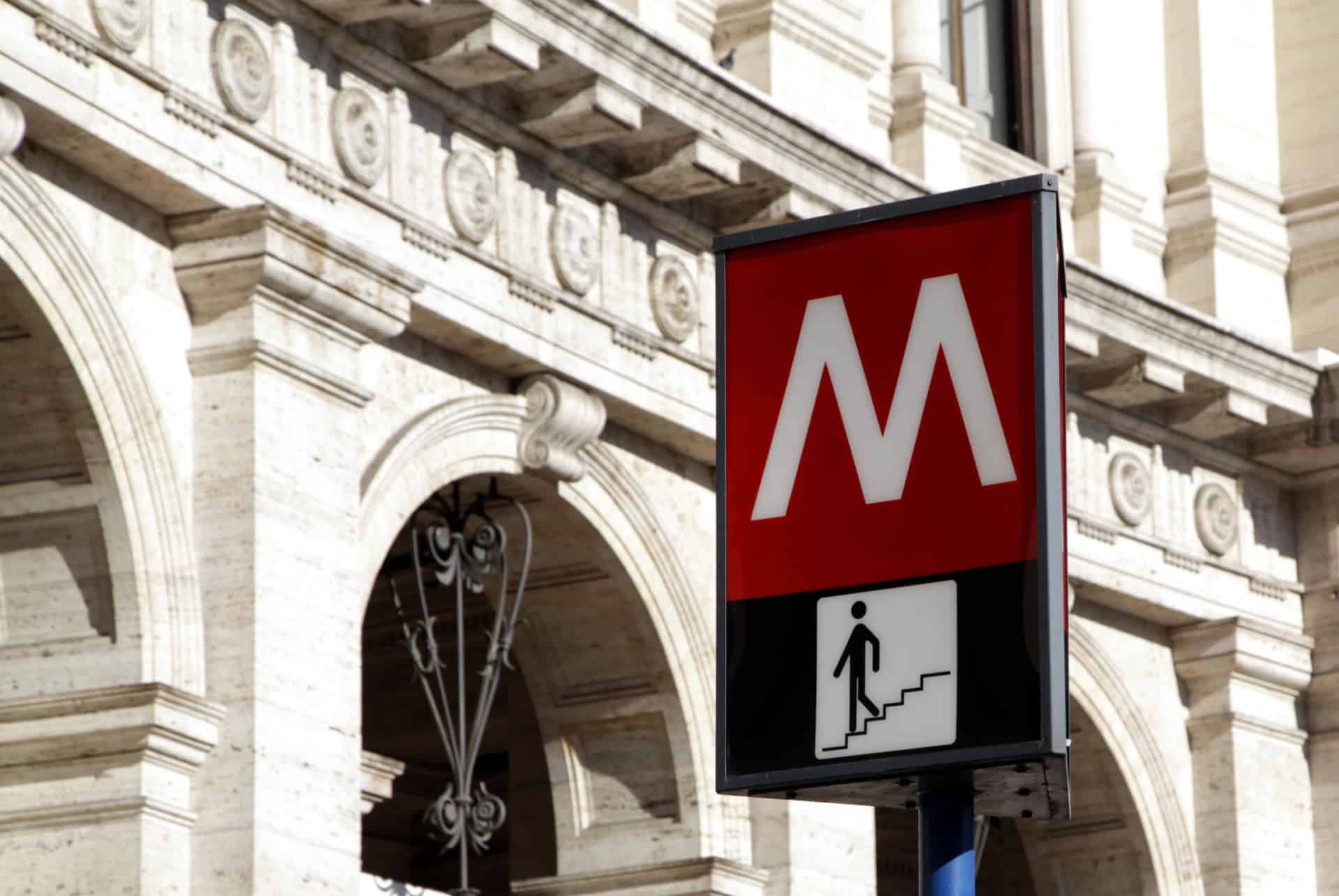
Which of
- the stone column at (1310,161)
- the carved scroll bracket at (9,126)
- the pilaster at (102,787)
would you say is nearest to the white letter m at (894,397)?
the carved scroll bracket at (9,126)

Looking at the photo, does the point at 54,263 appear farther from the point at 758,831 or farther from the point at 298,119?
the point at 758,831

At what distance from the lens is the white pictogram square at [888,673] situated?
4395 mm

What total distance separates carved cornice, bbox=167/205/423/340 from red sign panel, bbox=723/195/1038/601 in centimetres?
719

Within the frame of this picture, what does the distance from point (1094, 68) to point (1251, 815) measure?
172 inches

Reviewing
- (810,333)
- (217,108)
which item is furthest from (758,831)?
(810,333)

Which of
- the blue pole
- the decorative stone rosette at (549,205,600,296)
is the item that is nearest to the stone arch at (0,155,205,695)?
the decorative stone rosette at (549,205,600,296)

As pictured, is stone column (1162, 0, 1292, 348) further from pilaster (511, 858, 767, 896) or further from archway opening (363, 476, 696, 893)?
pilaster (511, 858, 767, 896)

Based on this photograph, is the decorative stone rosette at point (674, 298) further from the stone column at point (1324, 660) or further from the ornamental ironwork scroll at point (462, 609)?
the stone column at point (1324, 660)

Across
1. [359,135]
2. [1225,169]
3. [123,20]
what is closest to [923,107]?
[1225,169]

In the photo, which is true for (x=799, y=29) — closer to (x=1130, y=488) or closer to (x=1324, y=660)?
(x=1130, y=488)

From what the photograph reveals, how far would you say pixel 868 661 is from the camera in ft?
→ 14.6

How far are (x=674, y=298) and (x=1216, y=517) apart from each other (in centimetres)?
471

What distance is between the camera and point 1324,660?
18.3 meters

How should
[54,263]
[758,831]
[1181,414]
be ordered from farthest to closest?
[1181,414]
[758,831]
[54,263]
